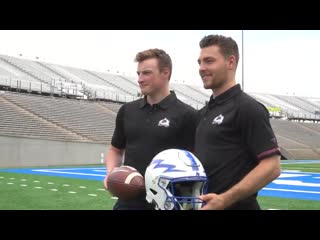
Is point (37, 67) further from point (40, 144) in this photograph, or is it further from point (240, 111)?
point (240, 111)

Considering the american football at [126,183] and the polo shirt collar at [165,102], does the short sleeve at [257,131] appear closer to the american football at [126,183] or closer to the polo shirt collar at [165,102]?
the american football at [126,183]

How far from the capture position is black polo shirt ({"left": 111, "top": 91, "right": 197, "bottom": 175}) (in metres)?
2.89

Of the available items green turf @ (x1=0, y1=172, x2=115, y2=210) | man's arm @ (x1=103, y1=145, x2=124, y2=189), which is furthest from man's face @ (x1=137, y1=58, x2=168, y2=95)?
green turf @ (x1=0, y1=172, x2=115, y2=210)

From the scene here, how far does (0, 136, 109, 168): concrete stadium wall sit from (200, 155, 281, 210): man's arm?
61.5ft

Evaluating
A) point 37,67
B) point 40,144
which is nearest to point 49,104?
point 40,144

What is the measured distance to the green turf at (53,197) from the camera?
7.34 meters

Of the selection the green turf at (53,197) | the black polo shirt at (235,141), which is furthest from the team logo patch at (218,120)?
the green turf at (53,197)

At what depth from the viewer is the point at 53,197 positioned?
851 cm

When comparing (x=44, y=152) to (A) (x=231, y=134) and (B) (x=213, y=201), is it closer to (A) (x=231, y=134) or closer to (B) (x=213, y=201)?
(A) (x=231, y=134)

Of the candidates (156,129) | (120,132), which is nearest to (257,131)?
(156,129)

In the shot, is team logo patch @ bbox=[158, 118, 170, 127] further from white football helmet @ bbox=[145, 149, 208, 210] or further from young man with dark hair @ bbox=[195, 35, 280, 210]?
white football helmet @ bbox=[145, 149, 208, 210]

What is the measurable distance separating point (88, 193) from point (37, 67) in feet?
104

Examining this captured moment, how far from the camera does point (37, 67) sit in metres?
38.8

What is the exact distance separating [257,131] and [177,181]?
1.48 feet
